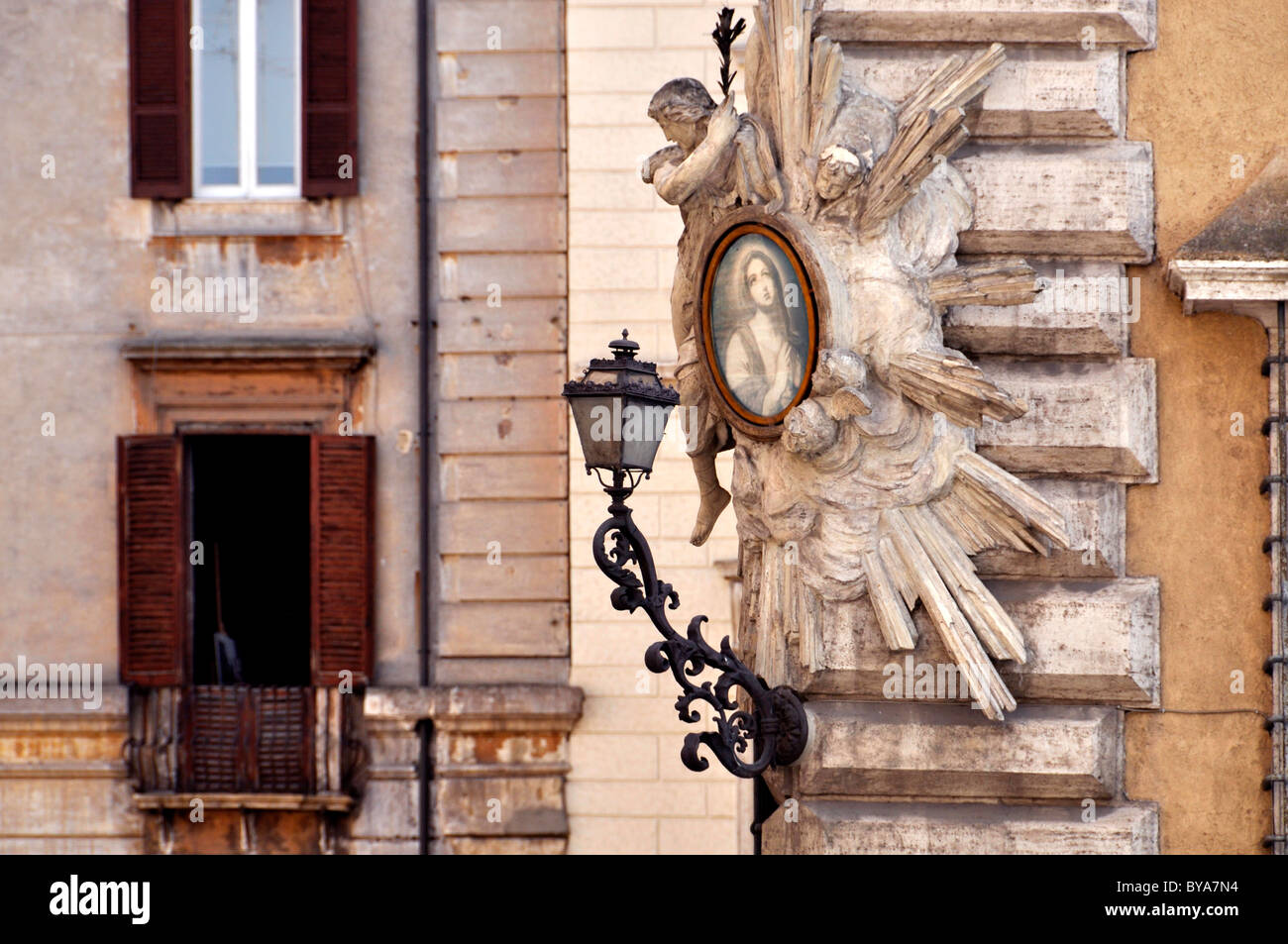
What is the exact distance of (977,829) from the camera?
6.44 meters

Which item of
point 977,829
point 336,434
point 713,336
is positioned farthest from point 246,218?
point 977,829

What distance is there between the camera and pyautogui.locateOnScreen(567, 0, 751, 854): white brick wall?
43.5 ft

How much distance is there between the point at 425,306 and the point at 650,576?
7.55 meters

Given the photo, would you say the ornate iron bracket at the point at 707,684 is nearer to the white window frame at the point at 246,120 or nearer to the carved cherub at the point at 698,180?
the carved cherub at the point at 698,180

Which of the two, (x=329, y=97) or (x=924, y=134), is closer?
(x=924, y=134)

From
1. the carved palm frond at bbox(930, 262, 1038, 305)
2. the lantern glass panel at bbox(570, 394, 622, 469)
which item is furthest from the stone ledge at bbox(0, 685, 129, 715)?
the carved palm frond at bbox(930, 262, 1038, 305)

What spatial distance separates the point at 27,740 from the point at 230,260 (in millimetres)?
3574

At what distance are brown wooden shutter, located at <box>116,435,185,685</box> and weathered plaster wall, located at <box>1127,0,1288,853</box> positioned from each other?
8760 mm

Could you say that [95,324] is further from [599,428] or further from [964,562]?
[964,562]

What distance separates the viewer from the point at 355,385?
45.6 ft

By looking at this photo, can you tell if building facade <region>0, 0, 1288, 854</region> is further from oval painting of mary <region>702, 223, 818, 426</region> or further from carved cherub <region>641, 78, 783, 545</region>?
oval painting of mary <region>702, 223, 818, 426</region>

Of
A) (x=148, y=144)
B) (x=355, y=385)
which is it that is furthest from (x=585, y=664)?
(x=148, y=144)
